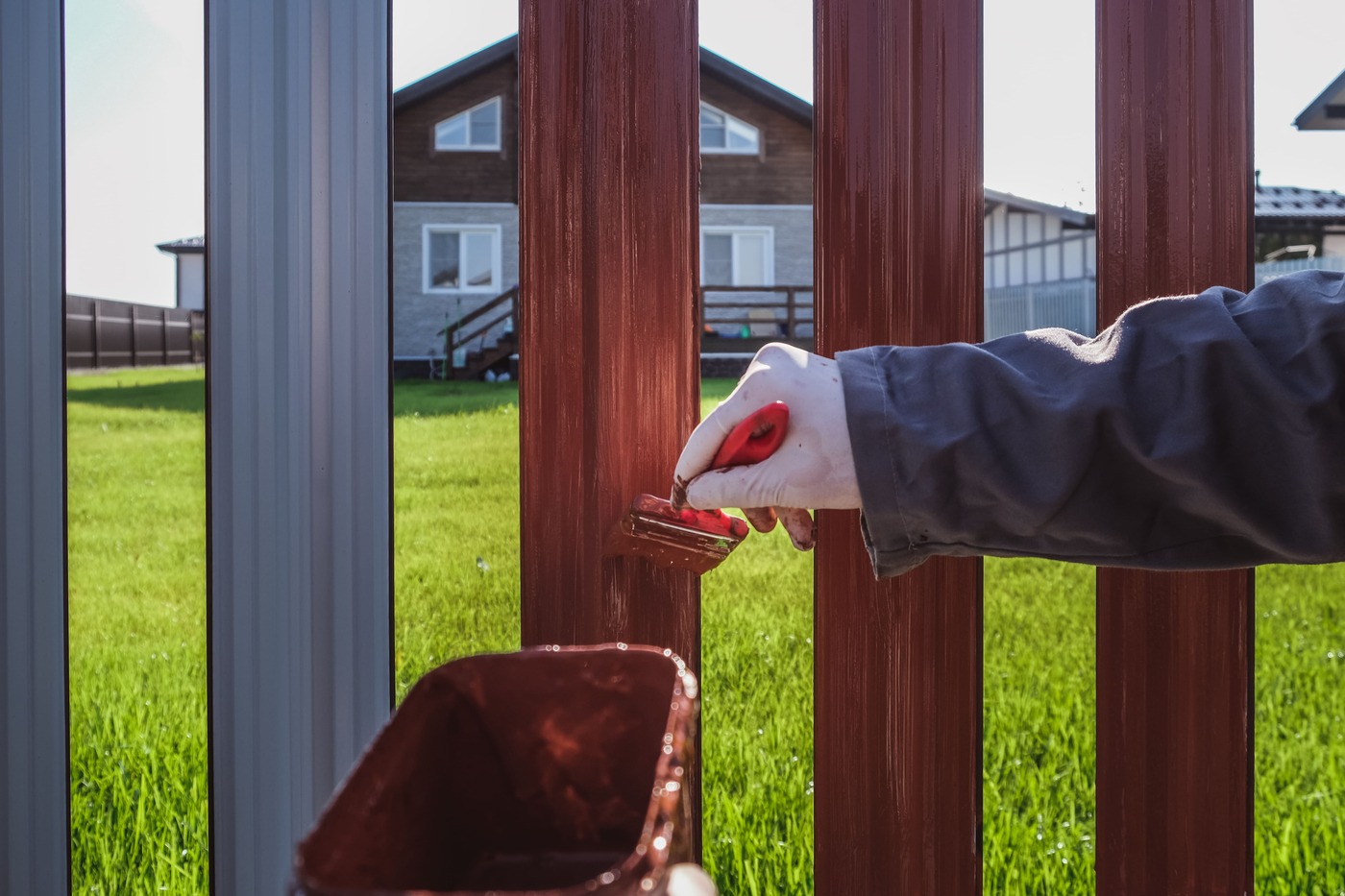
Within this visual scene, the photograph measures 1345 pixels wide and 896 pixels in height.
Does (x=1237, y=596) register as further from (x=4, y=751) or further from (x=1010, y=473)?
(x=4, y=751)

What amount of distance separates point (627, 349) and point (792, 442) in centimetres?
Answer: 39

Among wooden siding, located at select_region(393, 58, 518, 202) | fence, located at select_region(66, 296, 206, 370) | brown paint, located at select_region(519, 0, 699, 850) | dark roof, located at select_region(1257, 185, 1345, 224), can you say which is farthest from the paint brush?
fence, located at select_region(66, 296, 206, 370)

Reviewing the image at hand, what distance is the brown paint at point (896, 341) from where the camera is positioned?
49.1 inches

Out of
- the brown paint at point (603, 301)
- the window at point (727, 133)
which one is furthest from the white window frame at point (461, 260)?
the brown paint at point (603, 301)

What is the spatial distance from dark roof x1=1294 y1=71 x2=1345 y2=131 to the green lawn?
45.9 inches

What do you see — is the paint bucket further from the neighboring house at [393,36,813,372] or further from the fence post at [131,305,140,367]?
the fence post at [131,305,140,367]

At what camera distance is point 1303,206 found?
2.81 metres

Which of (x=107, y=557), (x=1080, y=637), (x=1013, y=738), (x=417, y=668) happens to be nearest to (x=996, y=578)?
(x=1080, y=637)

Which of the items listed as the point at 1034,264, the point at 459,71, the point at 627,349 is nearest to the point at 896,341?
the point at 627,349

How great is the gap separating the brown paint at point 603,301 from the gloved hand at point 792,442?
293mm

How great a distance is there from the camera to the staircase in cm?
306

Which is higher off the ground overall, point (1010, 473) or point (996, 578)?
point (1010, 473)

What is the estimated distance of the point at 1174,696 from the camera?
126cm

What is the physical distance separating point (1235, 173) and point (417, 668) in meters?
1.59
